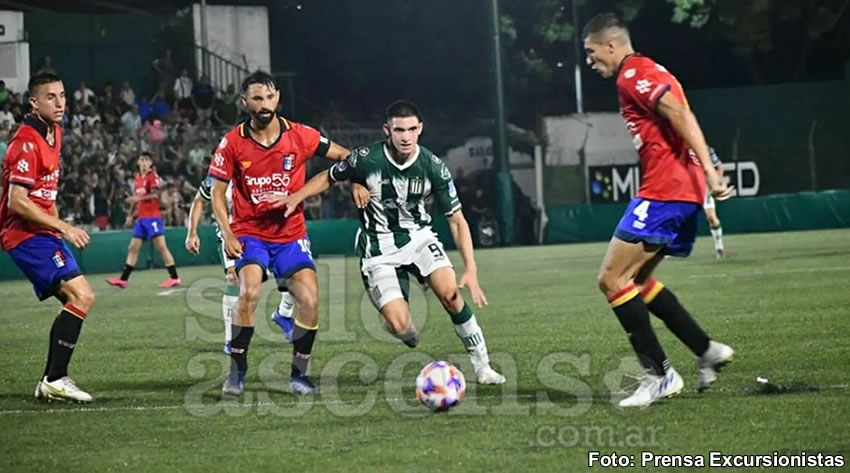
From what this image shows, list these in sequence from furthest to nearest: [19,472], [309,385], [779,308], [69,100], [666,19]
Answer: [666,19]
[69,100]
[779,308]
[309,385]
[19,472]

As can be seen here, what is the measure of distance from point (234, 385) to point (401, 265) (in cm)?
143

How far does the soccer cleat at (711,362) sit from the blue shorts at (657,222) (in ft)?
2.27

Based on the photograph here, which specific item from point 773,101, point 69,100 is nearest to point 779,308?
point 69,100

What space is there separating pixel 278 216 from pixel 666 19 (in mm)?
33793

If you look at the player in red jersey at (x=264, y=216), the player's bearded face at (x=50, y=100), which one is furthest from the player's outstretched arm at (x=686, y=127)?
the player's bearded face at (x=50, y=100)

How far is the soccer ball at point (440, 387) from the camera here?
8234 mm

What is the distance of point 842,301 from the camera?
46.5ft

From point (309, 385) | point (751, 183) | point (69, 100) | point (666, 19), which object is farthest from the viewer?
point (666, 19)

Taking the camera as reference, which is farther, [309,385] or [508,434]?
[309,385]

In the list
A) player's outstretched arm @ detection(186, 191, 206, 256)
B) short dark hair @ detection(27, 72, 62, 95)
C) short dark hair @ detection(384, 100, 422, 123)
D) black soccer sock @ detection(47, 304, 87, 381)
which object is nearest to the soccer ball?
short dark hair @ detection(384, 100, 422, 123)

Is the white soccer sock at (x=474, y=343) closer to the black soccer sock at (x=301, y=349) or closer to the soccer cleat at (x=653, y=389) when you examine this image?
the black soccer sock at (x=301, y=349)

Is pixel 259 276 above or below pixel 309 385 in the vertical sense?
above

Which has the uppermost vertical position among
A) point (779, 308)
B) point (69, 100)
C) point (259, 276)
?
point (69, 100)

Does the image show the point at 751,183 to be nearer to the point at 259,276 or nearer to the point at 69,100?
the point at 69,100
